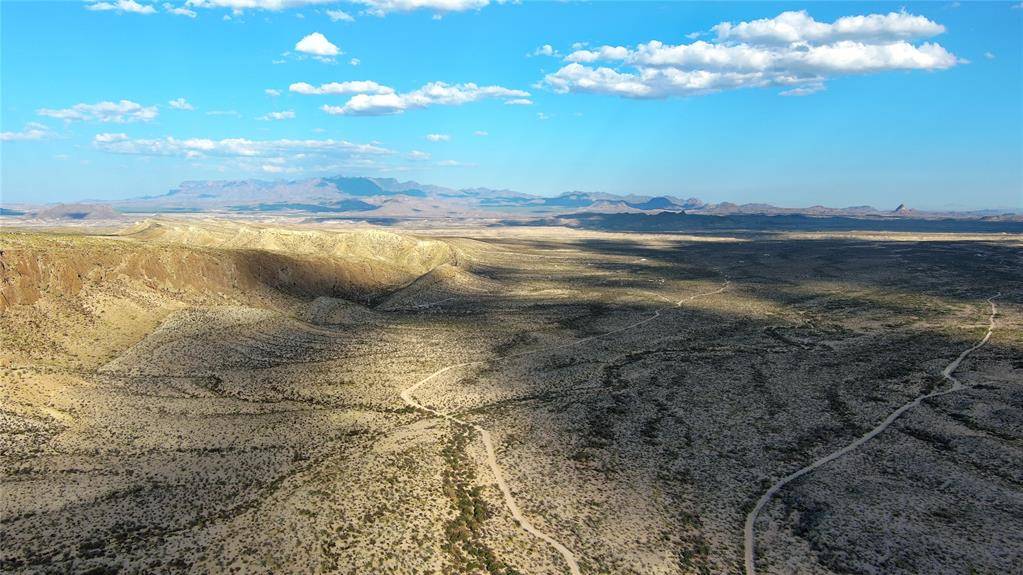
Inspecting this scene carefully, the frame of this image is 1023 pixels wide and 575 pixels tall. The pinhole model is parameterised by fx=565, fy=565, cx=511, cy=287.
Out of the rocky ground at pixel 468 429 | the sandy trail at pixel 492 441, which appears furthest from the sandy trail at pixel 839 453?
the sandy trail at pixel 492 441

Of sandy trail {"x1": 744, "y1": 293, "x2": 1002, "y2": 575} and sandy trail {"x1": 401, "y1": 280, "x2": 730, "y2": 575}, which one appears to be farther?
sandy trail {"x1": 744, "y1": 293, "x2": 1002, "y2": 575}

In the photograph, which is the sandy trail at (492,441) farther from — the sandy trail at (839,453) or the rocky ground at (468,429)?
the sandy trail at (839,453)

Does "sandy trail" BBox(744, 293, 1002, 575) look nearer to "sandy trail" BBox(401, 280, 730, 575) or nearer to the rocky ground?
the rocky ground

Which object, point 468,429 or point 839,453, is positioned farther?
point 468,429

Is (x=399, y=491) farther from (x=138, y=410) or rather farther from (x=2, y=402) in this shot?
(x=2, y=402)

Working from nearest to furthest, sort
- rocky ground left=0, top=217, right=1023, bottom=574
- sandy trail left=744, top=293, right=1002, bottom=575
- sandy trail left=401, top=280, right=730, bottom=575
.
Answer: rocky ground left=0, top=217, right=1023, bottom=574, sandy trail left=401, top=280, right=730, bottom=575, sandy trail left=744, top=293, right=1002, bottom=575

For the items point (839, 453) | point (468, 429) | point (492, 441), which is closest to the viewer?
point (839, 453)

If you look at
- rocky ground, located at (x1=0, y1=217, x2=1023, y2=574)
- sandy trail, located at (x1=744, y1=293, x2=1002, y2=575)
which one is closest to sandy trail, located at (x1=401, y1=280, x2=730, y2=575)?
rocky ground, located at (x1=0, y1=217, x2=1023, y2=574)

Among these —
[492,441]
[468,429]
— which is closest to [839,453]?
[492,441]

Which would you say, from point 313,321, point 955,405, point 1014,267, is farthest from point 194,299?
point 1014,267

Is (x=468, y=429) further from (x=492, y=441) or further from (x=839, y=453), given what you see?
(x=839, y=453)
